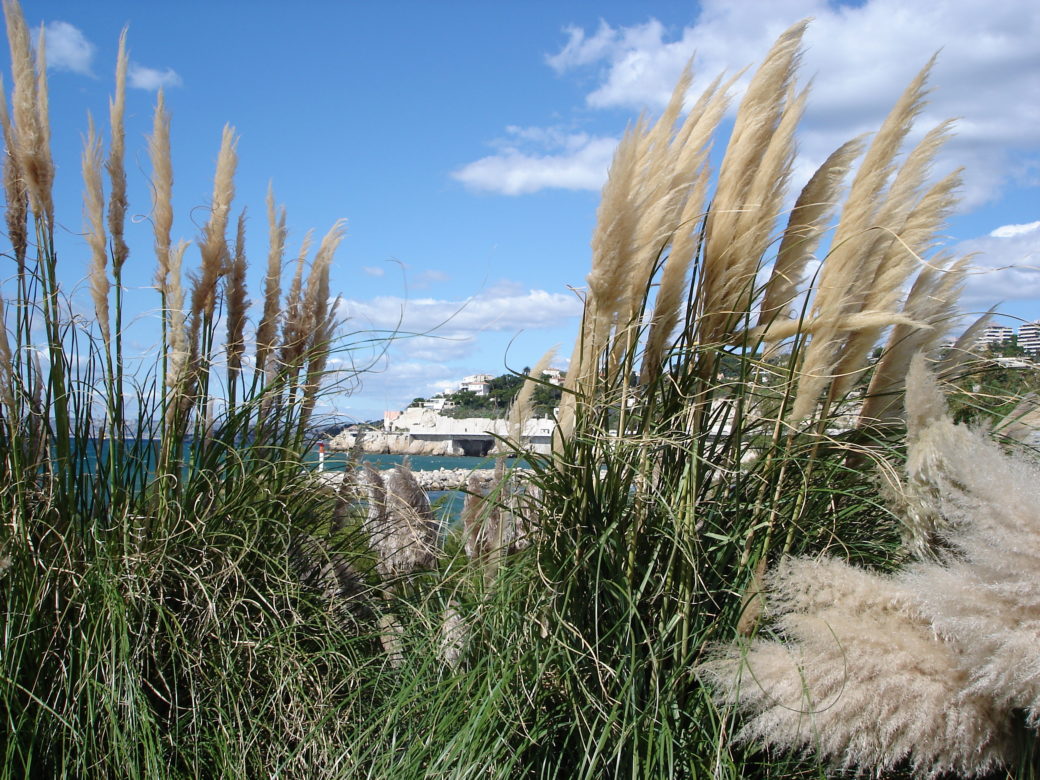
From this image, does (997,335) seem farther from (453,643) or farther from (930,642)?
(453,643)

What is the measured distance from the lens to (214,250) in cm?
326

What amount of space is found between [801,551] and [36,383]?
2535 mm

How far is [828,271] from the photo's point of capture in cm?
238

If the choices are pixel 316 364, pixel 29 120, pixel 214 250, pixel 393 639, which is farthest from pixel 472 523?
pixel 29 120

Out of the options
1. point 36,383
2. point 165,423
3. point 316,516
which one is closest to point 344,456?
point 316,516

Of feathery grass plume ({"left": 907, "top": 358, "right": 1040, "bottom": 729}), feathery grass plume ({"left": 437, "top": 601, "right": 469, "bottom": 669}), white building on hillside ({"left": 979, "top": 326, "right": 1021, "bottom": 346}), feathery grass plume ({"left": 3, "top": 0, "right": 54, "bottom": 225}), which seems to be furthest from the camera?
feathery grass plume ({"left": 3, "top": 0, "right": 54, "bottom": 225})

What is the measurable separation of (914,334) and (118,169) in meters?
2.70

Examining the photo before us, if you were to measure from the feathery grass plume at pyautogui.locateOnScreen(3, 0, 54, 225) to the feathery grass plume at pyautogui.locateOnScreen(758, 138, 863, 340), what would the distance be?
242 cm

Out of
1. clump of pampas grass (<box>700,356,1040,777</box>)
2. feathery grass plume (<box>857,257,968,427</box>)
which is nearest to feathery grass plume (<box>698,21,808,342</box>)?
feathery grass plume (<box>857,257,968,427</box>)

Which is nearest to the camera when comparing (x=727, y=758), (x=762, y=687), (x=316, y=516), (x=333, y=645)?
(x=762, y=687)

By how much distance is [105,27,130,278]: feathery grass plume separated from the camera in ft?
10.5

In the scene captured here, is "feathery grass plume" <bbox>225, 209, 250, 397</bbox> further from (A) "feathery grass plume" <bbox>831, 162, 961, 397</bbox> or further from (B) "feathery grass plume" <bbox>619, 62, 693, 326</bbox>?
(A) "feathery grass plume" <bbox>831, 162, 961, 397</bbox>

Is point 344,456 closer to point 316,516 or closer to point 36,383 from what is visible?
point 316,516

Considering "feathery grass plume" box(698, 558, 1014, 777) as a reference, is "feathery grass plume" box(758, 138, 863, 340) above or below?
above
